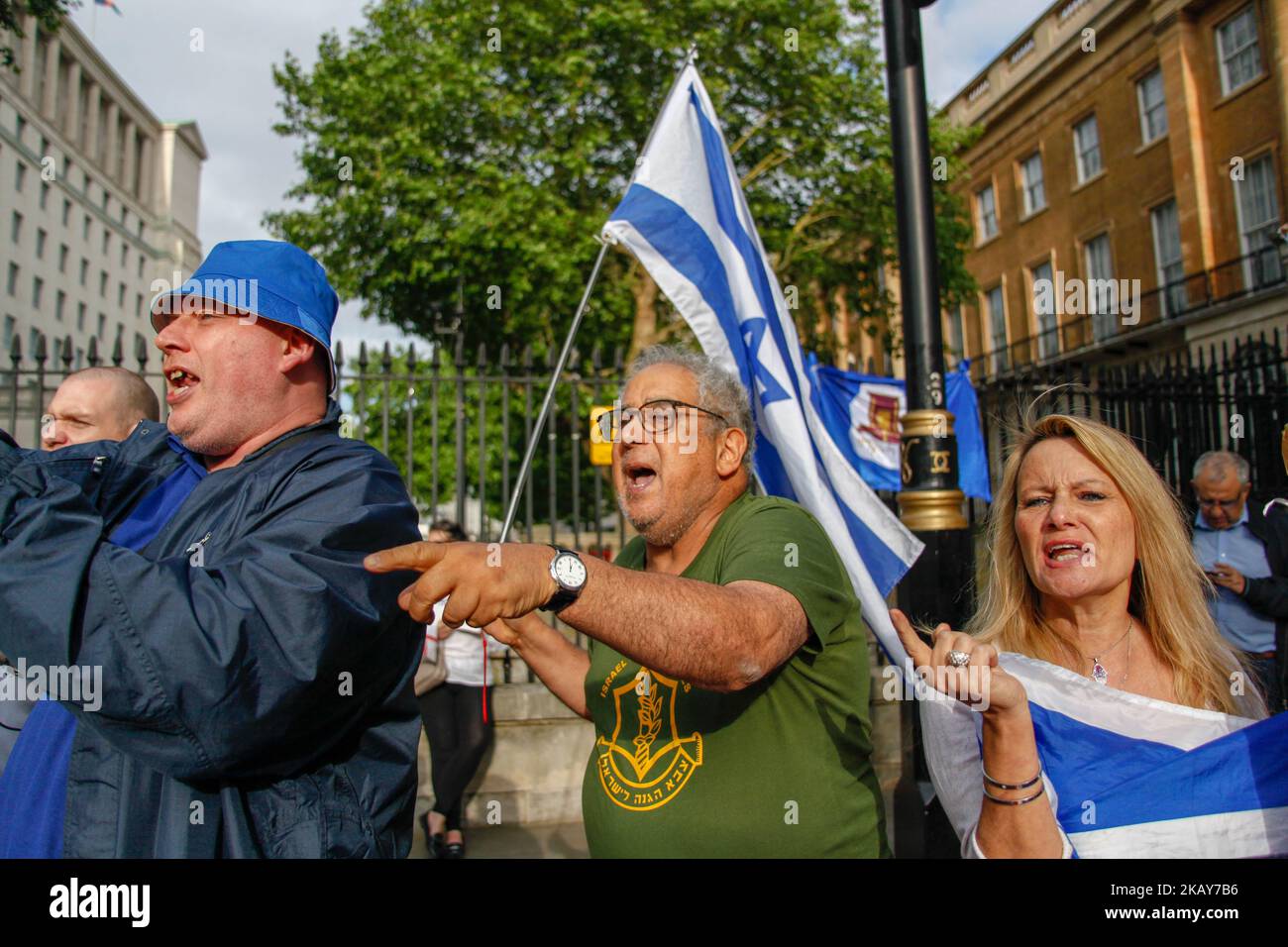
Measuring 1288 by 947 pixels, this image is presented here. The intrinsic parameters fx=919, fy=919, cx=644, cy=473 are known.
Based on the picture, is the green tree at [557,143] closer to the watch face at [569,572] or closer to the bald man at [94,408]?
the bald man at [94,408]

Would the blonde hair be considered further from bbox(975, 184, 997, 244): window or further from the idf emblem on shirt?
bbox(975, 184, 997, 244): window

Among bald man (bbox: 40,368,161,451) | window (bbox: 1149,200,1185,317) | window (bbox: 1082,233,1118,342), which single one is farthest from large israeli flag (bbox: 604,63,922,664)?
window (bbox: 1082,233,1118,342)

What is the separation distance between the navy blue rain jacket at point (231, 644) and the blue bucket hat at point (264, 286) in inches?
8.6

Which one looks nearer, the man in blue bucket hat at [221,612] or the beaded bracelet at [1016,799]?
the man in blue bucket hat at [221,612]

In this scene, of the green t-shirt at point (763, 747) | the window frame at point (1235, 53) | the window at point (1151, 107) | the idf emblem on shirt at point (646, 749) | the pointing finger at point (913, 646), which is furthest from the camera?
the window at point (1151, 107)

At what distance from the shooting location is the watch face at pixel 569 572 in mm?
1353

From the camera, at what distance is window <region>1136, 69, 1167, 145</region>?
19859mm

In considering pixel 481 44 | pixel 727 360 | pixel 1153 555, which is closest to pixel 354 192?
pixel 481 44

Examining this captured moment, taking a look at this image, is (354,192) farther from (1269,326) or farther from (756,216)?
(1269,326)

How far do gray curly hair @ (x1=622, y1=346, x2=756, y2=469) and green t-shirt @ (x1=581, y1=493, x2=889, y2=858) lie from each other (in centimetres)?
31

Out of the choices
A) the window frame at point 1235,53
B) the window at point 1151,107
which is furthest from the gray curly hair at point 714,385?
the window at point 1151,107

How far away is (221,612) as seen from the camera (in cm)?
128

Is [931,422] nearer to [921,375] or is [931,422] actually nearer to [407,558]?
[921,375]
